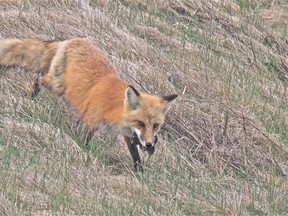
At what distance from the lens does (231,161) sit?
8.47m

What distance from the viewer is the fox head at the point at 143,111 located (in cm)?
780

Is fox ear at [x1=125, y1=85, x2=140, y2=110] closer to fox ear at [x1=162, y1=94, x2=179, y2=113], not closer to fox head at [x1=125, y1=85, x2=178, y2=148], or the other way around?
fox head at [x1=125, y1=85, x2=178, y2=148]

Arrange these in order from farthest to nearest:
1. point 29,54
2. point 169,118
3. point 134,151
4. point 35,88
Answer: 1. point 169,118
2. point 29,54
3. point 35,88
4. point 134,151

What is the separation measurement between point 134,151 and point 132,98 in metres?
0.48

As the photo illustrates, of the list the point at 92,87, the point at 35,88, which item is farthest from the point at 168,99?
the point at 35,88

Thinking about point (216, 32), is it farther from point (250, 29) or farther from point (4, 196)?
point (4, 196)

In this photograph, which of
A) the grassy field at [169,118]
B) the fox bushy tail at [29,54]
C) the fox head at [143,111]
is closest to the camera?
the grassy field at [169,118]

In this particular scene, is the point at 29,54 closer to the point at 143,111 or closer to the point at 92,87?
the point at 92,87

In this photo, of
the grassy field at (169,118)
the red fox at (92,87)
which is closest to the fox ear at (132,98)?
the red fox at (92,87)

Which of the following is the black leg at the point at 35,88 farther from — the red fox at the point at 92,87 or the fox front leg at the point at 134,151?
the fox front leg at the point at 134,151

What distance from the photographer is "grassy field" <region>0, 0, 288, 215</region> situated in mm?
7051

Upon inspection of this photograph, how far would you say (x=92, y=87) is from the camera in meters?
8.34

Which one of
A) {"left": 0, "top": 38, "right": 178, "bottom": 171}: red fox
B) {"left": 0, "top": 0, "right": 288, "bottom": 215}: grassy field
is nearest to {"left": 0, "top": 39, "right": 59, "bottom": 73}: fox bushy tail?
{"left": 0, "top": 38, "right": 178, "bottom": 171}: red fox

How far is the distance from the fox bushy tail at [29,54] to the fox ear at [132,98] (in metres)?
1.23
